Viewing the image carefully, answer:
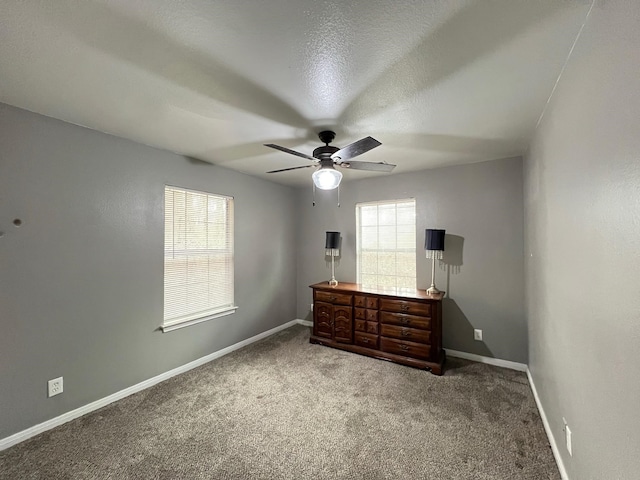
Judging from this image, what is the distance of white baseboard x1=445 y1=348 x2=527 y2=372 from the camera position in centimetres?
310

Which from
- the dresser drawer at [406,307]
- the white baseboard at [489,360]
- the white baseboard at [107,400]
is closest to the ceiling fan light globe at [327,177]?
the dresser drawer at [406,307]

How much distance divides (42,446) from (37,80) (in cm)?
246

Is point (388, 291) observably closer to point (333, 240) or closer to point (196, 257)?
point (333, 240)

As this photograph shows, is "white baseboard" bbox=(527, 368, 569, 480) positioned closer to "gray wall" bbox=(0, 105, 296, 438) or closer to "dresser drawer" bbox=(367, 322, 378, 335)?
"dresser drawer" bbox=(367, 322, 378, 335)

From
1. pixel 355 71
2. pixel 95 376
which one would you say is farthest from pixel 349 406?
pixel 355 71

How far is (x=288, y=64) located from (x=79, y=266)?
2.35 m

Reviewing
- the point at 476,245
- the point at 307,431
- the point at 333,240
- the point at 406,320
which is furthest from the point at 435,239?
the point at 307,431

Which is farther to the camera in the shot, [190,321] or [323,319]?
[323,319]

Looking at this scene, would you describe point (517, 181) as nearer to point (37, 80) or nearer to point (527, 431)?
point (527, 431)

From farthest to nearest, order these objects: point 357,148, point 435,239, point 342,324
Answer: point 342,324 → point 435,239 → point 357,148

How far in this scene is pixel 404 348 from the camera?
10.6 feet

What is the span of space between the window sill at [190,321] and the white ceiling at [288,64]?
76.5 inches

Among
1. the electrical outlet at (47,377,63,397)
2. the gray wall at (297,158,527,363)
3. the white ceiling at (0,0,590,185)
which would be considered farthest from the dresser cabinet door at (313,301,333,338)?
the electrical outlet at (47,377,63,397)

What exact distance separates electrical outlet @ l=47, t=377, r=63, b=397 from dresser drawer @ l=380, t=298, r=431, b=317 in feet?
10.2
